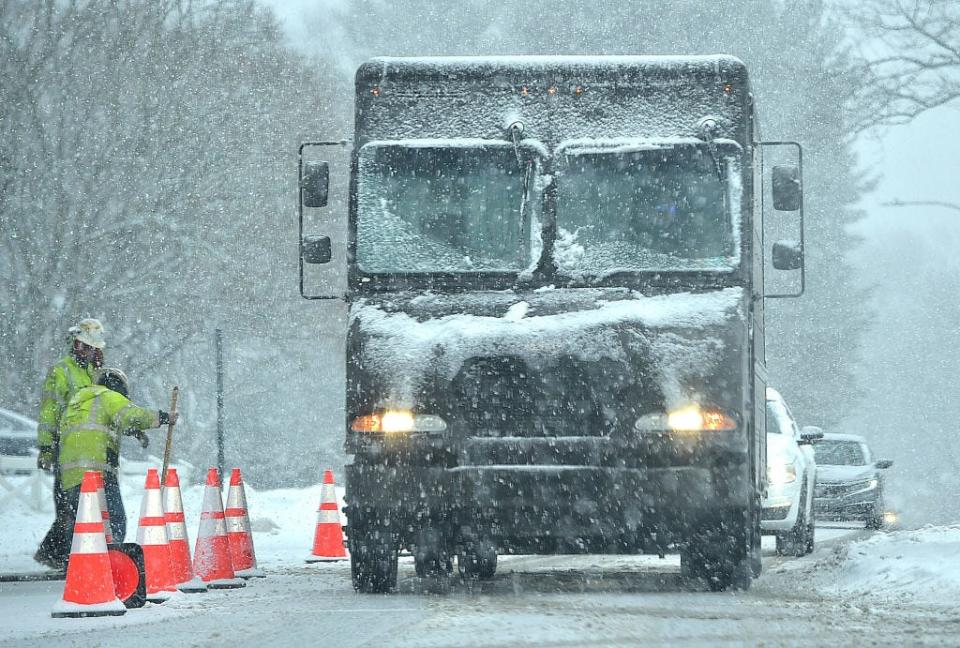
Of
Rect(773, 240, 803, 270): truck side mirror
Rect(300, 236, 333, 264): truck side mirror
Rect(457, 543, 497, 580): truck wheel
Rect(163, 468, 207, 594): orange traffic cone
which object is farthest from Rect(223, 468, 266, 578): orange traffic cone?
Rect(773, 240, 803, 270): truck side mirror

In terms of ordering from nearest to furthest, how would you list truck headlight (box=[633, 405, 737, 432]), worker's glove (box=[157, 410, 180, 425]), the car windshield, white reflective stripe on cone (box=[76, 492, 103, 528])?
white reflective stripe on cone (box=[76, 492, 103, 528]) → truck headlight (box=[633, 405, 737, 432]) → worker's glove (box=[157, 410, 180, 425]) → the car windshield

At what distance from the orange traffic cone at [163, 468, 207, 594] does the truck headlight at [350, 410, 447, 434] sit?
172 cm

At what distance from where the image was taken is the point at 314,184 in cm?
1186

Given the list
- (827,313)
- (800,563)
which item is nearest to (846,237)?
(827,313)

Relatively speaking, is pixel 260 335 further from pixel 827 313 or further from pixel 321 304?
pixel 827 313

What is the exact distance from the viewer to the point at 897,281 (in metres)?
111


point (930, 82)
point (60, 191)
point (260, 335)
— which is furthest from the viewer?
point (260, 335)

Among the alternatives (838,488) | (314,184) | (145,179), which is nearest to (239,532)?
(314,184)

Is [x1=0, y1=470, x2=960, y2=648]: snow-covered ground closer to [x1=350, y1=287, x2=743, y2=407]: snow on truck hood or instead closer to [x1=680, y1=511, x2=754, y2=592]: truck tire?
[x1=680, y1=511, x2=754, y2=592]: truck tire

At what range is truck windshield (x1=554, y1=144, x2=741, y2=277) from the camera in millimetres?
10867

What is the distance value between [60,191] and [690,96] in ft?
71.4

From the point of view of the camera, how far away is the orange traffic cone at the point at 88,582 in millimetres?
9570

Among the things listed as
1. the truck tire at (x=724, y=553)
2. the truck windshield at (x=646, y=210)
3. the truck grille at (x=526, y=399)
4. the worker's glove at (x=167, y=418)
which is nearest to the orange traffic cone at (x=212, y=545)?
the worker's glove at (x=167, y=418)

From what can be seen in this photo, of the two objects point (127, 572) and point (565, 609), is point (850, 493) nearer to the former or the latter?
point (565, 609)
